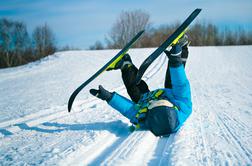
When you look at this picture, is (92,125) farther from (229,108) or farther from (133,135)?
(229,108)

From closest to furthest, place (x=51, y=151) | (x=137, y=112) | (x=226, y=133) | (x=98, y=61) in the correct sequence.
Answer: (x=51, y=151), (x=226, y=133), (x=137, y=112), (x=98, y=61)

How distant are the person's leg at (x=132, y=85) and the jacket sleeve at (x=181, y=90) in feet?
2.57

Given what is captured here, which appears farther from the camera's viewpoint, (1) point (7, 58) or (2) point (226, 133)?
(1) point (7, 58)

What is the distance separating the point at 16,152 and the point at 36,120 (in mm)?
A: 1442

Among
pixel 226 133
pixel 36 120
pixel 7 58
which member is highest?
pixel 226 133

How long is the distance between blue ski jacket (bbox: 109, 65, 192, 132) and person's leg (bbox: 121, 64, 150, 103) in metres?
0.45

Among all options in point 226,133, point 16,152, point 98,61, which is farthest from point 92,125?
point 98,61

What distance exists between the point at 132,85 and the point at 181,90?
3.11 ft

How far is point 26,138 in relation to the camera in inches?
123

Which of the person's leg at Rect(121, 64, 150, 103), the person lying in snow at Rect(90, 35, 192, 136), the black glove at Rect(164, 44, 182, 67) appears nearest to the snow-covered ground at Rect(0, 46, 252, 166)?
the person lying in snow at Rect(90, 35, 192, 136)

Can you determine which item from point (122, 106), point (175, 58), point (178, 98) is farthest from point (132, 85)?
point (175, 58)

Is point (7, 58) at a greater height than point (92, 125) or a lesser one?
lesser

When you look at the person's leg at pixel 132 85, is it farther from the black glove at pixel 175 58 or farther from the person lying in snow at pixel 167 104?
the black glove at pixel 175 58

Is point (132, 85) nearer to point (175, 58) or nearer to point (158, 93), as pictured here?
point (158, 93)
